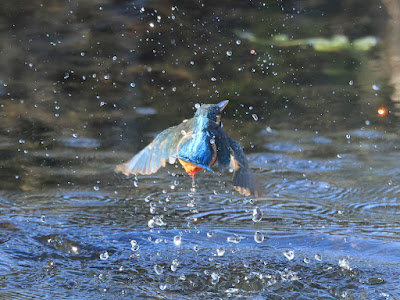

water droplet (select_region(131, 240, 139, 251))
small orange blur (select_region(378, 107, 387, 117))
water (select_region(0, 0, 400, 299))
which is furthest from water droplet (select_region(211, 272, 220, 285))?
small orange blur (select_region(378, 107, 387, 117))

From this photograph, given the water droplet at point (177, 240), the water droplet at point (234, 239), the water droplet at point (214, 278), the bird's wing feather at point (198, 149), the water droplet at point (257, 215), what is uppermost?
the bird's wing feather at point (198, 149)

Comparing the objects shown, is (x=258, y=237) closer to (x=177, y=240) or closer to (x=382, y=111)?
(x=177, y=240)

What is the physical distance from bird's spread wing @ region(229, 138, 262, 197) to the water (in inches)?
16.0

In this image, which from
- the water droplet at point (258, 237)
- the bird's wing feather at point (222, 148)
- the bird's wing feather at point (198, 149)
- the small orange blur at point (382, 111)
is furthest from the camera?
the small orange blur at point (382, 111)

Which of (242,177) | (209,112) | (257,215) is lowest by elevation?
(257,215)

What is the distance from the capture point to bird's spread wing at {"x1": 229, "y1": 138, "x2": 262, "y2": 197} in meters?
2.80

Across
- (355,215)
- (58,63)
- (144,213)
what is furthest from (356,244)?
(58,63)

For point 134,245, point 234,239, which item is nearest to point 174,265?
point 134,245

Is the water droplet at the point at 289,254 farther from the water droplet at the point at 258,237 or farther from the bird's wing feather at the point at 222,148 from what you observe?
the bird's wing feather at the point at 222,148

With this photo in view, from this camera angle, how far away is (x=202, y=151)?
278cm

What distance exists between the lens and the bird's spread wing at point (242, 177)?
9.18ft

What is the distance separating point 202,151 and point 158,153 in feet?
1.29

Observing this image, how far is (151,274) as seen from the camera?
291 cm

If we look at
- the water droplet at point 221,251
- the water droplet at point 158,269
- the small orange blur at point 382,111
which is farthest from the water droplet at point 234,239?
the small orange blur at point 382,111
